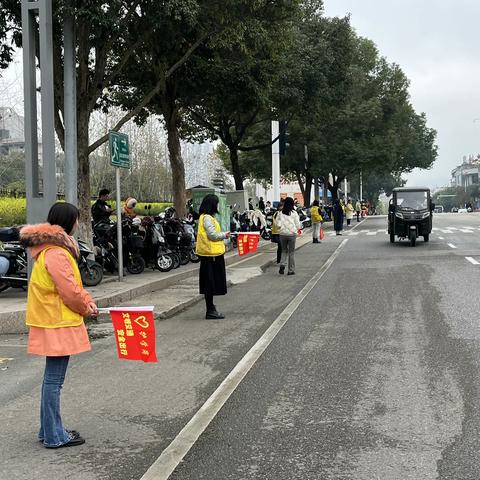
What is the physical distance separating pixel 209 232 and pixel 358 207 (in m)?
45.4

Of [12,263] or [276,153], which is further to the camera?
[276,153]

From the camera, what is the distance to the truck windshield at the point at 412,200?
22.9 m

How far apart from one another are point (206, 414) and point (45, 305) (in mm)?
1527

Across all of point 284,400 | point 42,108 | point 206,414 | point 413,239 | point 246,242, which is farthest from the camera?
point 413,239

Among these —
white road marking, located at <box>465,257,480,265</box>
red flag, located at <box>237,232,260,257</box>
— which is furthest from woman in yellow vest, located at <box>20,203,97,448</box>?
white road marking, located at <box>465,257,480,265</box>

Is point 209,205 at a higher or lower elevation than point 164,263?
higher

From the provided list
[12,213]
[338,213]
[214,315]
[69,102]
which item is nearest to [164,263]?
[69,102]

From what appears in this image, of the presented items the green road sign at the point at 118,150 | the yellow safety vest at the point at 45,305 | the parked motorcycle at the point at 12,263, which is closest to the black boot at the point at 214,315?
the parked motorcycle at the point at 12,263

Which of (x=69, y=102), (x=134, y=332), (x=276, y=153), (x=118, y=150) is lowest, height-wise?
(x=134, y=332)

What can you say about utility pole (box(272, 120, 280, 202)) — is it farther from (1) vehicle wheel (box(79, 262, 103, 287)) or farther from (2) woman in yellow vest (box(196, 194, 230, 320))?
(2) woman in yellow vest (box(196, 194, 230, 320))

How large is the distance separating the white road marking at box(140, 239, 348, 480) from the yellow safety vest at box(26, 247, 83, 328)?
1.05 meters

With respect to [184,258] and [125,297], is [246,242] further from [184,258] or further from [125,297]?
[184,258]

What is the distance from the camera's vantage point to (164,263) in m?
14.8

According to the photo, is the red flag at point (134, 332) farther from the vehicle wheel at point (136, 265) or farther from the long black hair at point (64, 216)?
the vehicle wheel at point (136, 265)
